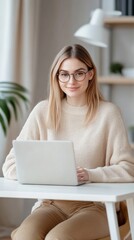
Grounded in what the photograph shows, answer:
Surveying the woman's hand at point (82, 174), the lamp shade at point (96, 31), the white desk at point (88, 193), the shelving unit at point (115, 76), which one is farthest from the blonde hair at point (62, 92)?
the shelving unit at point (115, 76)

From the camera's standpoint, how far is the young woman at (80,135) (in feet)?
8.04

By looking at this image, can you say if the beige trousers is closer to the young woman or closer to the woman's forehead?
the young woman

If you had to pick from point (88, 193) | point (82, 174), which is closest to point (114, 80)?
point (82, 174)

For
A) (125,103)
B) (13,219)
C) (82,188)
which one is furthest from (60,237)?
(125,103)

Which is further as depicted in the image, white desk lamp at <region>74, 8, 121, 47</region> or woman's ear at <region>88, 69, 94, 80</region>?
white desk lamp at <region>74, 8, 121, 47</region>

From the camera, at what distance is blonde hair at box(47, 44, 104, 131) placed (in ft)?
8.75

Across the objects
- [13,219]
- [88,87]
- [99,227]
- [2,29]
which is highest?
[2,29]

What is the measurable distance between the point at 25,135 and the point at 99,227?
1.84ft

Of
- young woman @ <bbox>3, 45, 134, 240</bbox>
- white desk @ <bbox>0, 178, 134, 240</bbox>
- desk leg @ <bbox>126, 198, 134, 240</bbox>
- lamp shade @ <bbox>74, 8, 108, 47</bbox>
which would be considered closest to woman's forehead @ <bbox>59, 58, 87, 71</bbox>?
young woman @ <bbox>3, 45, 134, 240</bbox>

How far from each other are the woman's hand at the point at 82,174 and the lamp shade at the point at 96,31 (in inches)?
60.9

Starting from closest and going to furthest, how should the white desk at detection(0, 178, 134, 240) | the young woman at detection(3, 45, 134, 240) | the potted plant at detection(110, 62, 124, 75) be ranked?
1. the white desk at detection(0, 178, 134, 240)
2. the young woman at detection(3, 45, 134, 240)
3. the potted plant at detection(110, 62, 124, 75)

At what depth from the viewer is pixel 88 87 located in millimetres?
2740

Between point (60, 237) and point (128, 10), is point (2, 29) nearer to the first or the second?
point (128, 10)

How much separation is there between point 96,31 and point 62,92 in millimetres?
1220
